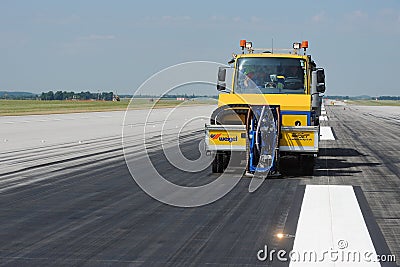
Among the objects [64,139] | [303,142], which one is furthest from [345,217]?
[64,139]

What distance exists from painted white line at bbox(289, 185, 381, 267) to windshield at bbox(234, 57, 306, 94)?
3.74 metres

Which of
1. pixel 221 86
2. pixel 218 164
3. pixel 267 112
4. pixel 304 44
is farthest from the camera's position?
pixel 304 44

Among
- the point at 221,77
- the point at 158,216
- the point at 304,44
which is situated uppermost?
the point at 304,44

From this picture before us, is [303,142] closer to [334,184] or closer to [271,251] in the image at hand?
[334,184]

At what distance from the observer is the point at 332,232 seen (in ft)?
24.6

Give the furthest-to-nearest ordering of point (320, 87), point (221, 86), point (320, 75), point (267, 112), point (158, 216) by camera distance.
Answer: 1. point (221, 86)
2. point (320, 87)
3. point (320, 75)
4. point (267, 112)
5. point (158, 216)

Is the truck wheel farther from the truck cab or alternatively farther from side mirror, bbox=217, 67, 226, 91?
side mirror, bbox=217, 67, 226, 91

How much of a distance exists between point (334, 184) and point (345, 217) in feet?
11.2

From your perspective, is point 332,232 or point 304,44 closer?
point 332,232

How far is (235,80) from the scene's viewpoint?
13.9 m

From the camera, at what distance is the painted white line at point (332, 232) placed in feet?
20.7

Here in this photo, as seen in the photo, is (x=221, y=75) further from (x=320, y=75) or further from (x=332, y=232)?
(x=332, y=232)

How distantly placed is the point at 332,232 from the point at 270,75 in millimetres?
6680

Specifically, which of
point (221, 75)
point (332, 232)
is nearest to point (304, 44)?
point (221, 75)
